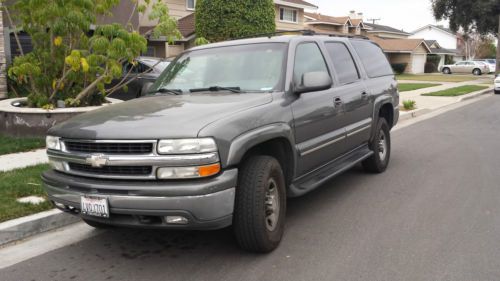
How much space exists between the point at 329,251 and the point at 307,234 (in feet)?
1.44

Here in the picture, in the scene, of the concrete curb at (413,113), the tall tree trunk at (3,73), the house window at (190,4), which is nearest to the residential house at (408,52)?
Answer: the house window at (190,4)

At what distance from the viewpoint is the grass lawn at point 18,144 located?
7.79 metres

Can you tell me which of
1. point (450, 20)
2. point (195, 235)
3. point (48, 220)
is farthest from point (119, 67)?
point (450, 20)

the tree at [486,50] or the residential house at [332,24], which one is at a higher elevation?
the residential house at [332,24]

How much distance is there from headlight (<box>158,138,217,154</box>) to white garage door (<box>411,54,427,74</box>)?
2097 inches

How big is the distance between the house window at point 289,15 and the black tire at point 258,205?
3199 centimetres

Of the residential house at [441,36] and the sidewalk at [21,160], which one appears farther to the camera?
the residential house at [441,36]

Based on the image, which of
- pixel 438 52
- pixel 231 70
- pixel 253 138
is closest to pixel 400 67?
pixel 438 52

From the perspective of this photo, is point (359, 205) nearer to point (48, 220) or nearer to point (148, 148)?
point (148, 148)

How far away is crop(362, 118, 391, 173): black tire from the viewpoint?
655 cm

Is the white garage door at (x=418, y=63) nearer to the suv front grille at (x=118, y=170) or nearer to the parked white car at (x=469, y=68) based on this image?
the parked white car at (x=469, y=68)

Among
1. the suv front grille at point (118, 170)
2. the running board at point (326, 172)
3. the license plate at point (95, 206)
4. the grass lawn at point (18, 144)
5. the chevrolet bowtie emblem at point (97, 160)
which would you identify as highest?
the chevrolet bowtie emblem at point (97, 160)

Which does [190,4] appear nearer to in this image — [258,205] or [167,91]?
[167,91]

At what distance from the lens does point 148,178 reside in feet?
11.5
